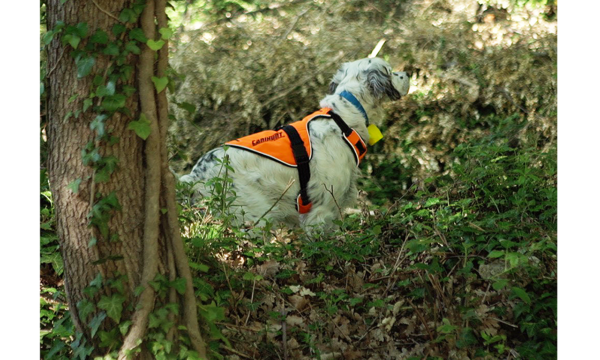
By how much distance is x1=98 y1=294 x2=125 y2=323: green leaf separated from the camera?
256 cm

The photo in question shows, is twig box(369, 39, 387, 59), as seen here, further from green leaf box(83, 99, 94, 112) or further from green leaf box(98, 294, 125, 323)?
green leaf box(98, 294, 125, 323)

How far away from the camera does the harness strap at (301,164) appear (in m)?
5.05

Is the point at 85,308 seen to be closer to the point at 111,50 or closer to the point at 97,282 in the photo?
the point at 97,282

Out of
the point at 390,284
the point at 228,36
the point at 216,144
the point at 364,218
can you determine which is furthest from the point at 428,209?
the point at 228,36

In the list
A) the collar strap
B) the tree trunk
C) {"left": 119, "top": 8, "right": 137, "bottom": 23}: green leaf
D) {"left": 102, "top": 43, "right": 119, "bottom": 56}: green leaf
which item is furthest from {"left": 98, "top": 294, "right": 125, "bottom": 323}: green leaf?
the collar strap

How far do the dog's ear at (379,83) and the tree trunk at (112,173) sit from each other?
309 cm

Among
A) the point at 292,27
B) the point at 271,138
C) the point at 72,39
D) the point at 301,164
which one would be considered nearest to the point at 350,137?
the point at 301,164

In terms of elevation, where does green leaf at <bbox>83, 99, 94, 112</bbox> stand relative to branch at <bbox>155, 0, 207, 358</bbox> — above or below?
above

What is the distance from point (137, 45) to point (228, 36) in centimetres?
478

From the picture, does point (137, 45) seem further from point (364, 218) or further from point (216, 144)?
point (216, 144)

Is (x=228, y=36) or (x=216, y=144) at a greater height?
(x=228, y=36)

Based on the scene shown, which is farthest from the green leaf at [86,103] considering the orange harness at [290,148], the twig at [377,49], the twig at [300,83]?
the twig at [300,83]

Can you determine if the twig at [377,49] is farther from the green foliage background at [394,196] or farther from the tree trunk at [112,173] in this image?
the tree trunk at [112,173]

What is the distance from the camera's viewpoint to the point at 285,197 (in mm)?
5133
